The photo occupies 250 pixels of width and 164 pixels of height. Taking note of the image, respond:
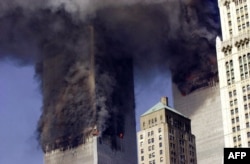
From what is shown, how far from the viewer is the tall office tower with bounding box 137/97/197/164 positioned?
173 metres

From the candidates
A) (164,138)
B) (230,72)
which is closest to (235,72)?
(230,72)

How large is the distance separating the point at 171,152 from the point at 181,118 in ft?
48.1

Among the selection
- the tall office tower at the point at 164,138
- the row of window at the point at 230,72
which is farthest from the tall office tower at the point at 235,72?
the tall office tower at the point at 164,138

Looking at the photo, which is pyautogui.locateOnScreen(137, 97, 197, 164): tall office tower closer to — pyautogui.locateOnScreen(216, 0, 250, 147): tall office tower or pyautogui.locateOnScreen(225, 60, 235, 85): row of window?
pyautogui.locateOnScreen(216, 0, 250, 147): tall office tower

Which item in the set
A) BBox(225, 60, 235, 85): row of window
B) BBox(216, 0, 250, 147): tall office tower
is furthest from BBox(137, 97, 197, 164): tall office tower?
BBox(225, 60, 235, 85): row of window

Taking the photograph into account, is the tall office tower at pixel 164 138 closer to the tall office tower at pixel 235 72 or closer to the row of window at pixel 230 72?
the tall office tower at pixel 235 72

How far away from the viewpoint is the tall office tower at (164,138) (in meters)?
173

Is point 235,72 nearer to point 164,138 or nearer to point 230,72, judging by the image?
point 230,72

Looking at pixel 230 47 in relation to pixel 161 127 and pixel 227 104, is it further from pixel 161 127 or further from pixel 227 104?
pixel 161 127

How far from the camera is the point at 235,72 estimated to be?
114062 millimetres

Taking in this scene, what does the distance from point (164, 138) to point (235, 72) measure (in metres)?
62.4

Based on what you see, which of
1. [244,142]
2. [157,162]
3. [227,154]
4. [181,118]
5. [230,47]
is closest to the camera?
[227,154]

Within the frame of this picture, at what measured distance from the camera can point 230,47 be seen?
384 ft

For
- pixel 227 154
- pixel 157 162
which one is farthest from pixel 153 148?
pixel 227 154
